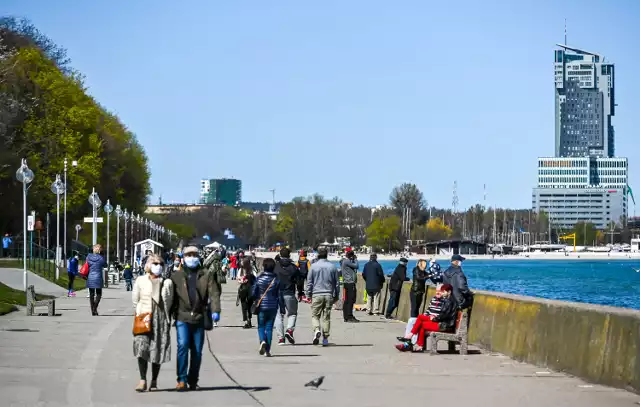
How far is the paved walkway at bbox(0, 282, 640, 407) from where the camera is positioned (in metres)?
14.7

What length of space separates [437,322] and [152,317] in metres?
8.08

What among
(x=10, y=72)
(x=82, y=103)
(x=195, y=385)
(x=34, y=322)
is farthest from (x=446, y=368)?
(x=82, y=103)

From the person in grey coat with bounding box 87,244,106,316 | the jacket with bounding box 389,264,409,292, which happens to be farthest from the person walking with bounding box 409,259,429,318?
the person in grey coat with bounding box 87,244,106,316

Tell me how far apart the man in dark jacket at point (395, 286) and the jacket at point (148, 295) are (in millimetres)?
18188

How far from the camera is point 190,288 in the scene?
49.3 feet

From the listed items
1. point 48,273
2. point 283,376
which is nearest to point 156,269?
point 283,376

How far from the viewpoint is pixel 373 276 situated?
110 feet

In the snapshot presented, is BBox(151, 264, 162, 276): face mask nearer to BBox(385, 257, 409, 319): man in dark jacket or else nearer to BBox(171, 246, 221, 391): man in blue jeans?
BBox(171, 246, 221, 391): man in blue jeans

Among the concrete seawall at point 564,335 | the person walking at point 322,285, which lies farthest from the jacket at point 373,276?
the person walking at point 322,285

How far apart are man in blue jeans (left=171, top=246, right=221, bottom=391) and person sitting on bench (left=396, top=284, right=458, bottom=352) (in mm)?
6834

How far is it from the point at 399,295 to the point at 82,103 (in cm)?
5829

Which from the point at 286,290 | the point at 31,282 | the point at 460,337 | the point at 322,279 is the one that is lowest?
the point at 31,282

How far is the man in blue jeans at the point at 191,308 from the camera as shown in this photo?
14953mm

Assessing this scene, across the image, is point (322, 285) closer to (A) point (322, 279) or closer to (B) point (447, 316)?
(A) point (322, 279)
